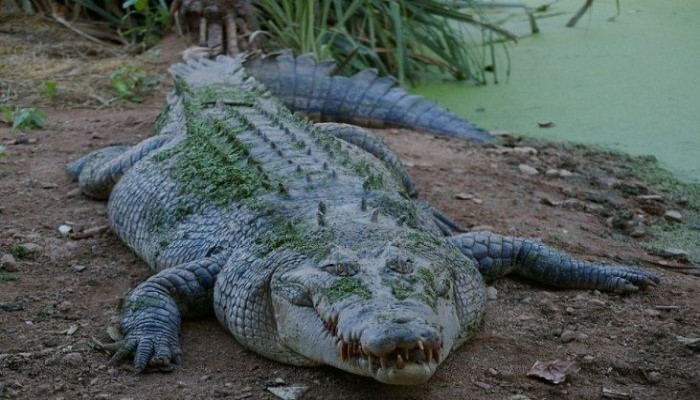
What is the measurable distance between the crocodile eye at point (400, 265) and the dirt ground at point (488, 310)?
1.18ft

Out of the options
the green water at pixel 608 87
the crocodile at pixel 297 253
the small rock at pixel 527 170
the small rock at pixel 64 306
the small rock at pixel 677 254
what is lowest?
the green water at pixel 608 87

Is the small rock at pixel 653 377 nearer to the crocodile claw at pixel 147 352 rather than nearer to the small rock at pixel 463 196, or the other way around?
the crocodile claw at pixel 147 352

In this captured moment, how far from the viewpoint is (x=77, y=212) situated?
495 cm

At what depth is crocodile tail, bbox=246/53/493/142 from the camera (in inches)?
254

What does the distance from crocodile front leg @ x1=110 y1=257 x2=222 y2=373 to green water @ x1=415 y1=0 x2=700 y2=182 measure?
3217 mm

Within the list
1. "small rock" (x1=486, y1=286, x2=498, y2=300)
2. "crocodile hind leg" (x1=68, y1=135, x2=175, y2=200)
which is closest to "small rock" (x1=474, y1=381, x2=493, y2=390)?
"small rock" (x1=486, y1=286, x2=498, y2=300)

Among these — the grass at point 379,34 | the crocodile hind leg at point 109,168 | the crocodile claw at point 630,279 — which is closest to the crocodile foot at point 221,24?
the grass at point 379,34

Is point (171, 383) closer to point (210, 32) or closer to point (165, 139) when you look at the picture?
point (165, 139)

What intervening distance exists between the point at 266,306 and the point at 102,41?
5407mm

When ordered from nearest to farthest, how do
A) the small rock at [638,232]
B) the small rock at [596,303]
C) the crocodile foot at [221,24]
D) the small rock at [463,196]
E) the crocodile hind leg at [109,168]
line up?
1. the small rock at [596,303]
2. the small rock at [638,232]
3. the crocodile hind leg at [109,168]
4. the small rock at [463,196]
5. the crocodile foot at [221,24]

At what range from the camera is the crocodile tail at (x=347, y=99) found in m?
6.45

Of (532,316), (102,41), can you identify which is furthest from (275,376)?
(102,41)

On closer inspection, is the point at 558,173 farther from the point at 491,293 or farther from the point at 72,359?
the point at 72,359

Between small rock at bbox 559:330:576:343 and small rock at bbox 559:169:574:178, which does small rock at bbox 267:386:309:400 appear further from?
small rock at bbox 559:169:574:178
